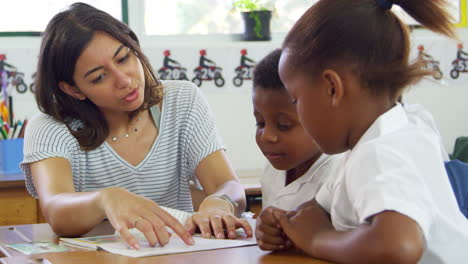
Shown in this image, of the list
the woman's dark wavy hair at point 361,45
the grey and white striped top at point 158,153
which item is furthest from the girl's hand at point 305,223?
the grey and white striped top at point 158,153

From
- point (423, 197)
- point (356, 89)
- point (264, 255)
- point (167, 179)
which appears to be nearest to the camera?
point (423, 197)

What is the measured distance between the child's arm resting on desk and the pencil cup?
1.95 m

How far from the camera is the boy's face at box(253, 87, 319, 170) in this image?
1367mm

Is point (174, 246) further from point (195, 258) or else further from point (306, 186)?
point (306, 186)

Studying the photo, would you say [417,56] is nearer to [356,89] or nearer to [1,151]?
[356,89]

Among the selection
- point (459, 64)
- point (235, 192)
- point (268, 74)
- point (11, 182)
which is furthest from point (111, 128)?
point (459, 64)

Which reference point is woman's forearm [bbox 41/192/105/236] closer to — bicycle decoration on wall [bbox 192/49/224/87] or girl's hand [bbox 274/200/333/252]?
girl's hand [bbox 274/200/333/252]

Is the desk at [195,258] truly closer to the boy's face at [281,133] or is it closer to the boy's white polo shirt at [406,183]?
the boy's white polo shirt at [406,183]

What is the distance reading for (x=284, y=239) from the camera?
1.11m

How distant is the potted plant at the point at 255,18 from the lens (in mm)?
3416

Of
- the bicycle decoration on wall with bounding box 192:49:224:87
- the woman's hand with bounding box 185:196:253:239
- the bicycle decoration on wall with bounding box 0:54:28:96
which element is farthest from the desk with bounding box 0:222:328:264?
the bicycle decoration on wall with bounding box 192:49:224:87

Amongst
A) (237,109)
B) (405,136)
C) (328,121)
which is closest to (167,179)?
(328,121)

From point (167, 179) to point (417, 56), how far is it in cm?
92

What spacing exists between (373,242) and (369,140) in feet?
0.55
